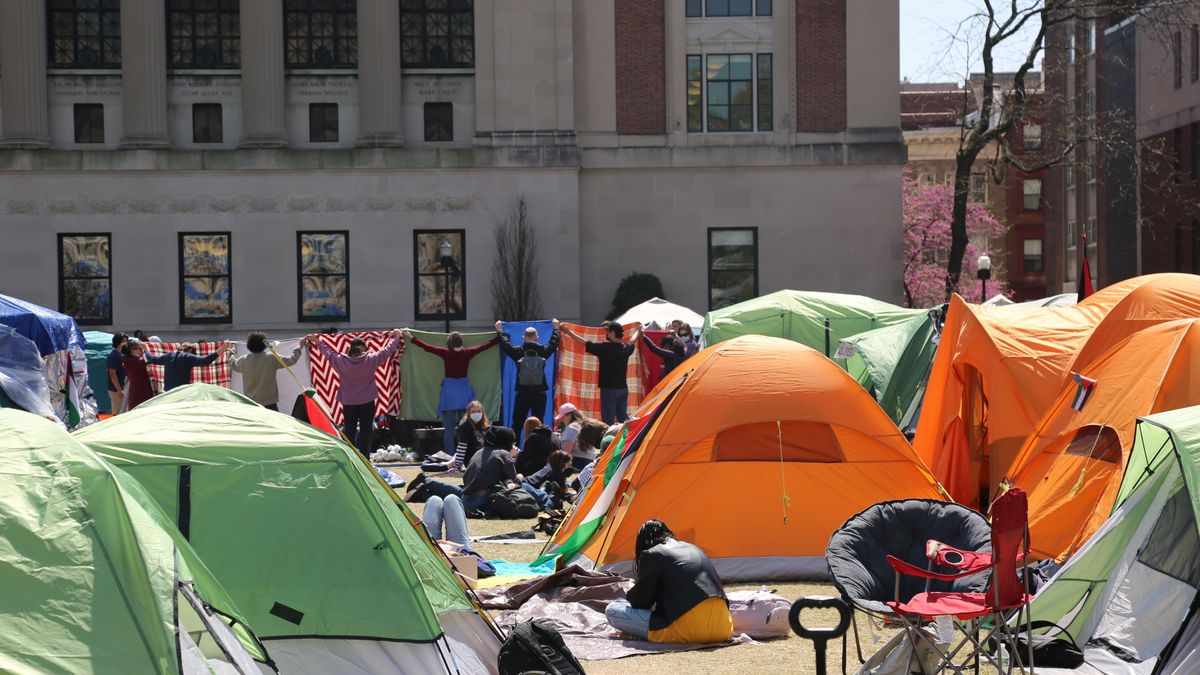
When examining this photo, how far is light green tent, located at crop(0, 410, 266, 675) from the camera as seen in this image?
588 cm

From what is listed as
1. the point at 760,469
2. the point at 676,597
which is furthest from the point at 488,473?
the point at 676,597

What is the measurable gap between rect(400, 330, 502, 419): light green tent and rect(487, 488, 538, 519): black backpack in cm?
735

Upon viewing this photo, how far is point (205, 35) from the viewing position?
121ft

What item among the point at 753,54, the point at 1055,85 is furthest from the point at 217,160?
the point at 1055,85

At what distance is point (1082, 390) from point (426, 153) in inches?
1012

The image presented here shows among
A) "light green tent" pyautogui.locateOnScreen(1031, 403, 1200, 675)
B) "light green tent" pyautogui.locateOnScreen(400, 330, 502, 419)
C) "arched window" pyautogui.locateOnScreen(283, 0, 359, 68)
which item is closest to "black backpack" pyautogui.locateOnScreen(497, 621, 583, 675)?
"light green tent" pyautogui.locateOnScreen(1031, 403, 1200, 675)

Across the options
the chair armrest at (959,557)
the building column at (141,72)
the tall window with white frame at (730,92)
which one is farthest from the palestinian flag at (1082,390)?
the building column at (141,72)

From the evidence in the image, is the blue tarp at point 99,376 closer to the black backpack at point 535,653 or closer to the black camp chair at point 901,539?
the black backpack at point 535,653

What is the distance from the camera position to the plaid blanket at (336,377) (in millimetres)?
22281

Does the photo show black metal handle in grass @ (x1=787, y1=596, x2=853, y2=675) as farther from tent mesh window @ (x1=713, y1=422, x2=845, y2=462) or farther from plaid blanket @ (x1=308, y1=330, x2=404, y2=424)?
plaid blanket @ (x1=308, y1=330, x2=404, y2=424)

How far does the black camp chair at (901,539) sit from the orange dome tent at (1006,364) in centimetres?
578

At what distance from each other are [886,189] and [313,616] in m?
30.2

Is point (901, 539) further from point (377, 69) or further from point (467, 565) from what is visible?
point (377, 69)

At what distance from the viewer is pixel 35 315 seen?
17328 mm
